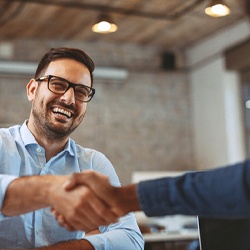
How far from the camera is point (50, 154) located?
82.5 inches

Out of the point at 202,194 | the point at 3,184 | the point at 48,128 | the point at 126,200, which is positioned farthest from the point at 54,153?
the point at 202,194

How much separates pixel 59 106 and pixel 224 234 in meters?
0.80

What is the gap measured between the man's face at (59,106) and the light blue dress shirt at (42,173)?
0.21 feet

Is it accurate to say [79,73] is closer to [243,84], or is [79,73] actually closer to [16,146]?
[16,146]

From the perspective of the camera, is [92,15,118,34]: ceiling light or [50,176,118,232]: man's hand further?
[92,15,118,34]: ceiling light

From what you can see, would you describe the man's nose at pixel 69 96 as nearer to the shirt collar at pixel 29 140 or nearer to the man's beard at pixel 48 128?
the man's beard at pixel 48 128

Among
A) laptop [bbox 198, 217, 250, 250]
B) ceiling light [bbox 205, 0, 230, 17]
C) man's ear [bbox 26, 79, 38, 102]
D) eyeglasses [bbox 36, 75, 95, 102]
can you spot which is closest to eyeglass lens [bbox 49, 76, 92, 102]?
eyeglasses [bbox 36, 75, 95, 102]

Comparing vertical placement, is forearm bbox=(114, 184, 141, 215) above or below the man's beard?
below

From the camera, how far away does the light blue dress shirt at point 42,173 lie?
1.87 meters

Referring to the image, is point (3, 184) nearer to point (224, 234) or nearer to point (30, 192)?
point (30, 192)

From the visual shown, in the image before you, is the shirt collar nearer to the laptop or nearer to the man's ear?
the man's ear

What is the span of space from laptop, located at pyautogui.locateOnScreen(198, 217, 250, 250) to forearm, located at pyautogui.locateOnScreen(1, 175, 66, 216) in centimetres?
54

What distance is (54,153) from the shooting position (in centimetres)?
211

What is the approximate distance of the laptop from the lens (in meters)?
1.75
